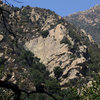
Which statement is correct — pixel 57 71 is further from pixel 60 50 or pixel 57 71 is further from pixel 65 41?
pixel 65 41

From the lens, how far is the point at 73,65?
2714 inches

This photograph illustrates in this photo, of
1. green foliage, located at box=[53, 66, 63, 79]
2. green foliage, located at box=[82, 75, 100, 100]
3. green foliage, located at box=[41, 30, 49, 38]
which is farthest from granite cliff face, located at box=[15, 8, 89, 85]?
green foliage, located at box=[82, 75, 100, 100]

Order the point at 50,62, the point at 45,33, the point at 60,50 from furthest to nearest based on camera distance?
the point at 45,33 → the point at 60,50 → the point at 50,62

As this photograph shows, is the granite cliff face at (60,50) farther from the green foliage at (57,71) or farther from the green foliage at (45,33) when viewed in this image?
the green foliage at (57,71)

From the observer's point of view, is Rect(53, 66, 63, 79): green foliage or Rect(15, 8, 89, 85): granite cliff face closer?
Rect(53, 66, 63, 79): green foliage

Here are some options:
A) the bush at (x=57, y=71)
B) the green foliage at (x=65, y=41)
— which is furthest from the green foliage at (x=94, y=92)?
the green foliage at (x=65, y=41)

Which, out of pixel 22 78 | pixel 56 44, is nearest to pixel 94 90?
pixel 22 78

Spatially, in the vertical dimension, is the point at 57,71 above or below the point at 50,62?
below

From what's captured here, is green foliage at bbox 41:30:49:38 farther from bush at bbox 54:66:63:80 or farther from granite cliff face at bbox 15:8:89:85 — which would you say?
bush at bbox 54:66:63:80

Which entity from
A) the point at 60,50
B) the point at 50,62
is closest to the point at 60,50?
the point at 60,50

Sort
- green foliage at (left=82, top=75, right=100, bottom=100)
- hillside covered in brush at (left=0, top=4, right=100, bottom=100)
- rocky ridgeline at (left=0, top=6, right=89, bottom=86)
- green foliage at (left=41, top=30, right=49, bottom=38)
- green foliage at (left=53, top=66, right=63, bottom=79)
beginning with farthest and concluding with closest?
green foliage at (left=41, top=30, right=49, bottom=38)
rocky ridgeline at (left=0, top=6, right=89, bottom=86)
green foliage at (left=53, top=66, right=63, bottom=79)
hillside covered in brush at (left=0, top=4, right=100, bottom=100)
green foliage at (left=82, top=75, right=100, bottom=100)

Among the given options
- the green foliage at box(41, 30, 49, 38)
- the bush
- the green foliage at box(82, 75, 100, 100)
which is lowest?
the green foliage at box(82, 75, 100, 100)

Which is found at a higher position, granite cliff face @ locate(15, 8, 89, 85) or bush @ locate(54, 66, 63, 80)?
granite cliff face @ locate(15, 8, 89, 85)

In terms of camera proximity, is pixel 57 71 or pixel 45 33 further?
pixel 45 33
